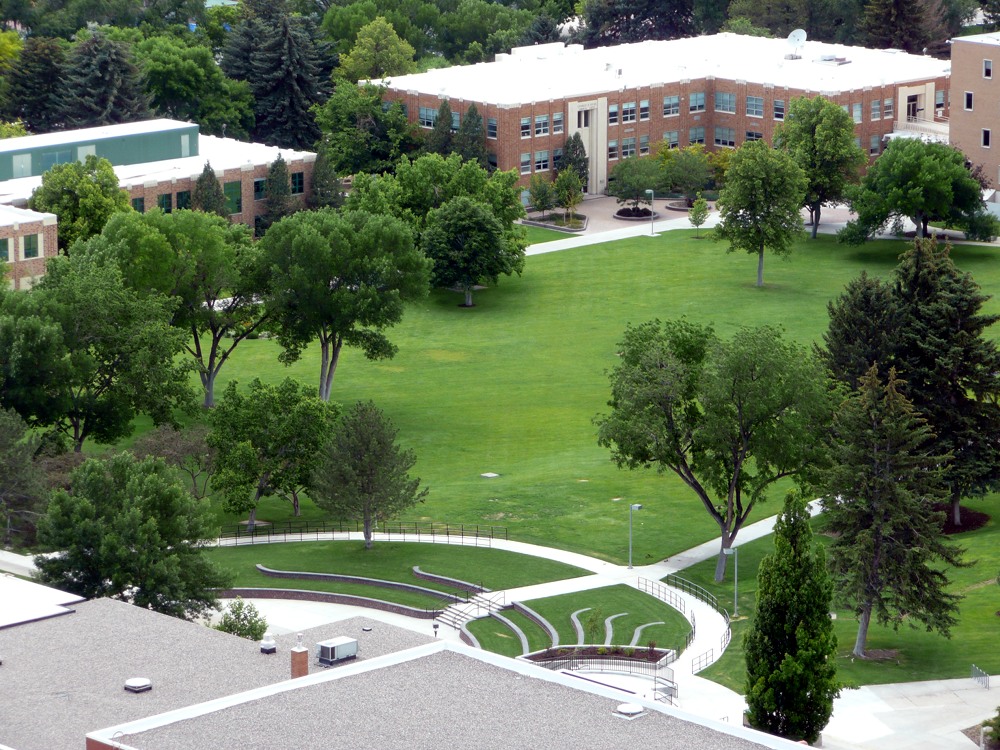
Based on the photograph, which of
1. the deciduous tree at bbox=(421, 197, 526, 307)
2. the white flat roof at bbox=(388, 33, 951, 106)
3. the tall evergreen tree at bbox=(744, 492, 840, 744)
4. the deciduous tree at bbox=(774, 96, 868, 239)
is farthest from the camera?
the white flat roof at bbox=(388, 33, 951, 106)

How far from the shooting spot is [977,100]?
428 ft

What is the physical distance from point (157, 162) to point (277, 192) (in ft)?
26.3

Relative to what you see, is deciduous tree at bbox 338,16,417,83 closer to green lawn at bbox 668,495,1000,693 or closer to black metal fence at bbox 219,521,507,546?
black metal fence at bbox 219,521,507,546

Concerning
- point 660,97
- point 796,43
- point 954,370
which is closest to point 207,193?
point 660,97

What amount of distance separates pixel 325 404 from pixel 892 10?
9174cm

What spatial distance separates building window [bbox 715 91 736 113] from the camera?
14462 cm

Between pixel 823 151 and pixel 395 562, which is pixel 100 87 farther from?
pixel 395 562

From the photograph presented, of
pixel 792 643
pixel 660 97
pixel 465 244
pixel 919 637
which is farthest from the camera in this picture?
pixel 660 97

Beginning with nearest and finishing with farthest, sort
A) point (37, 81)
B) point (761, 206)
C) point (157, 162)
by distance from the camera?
point (761, 206) → point (157, 162) → point (37, 81)

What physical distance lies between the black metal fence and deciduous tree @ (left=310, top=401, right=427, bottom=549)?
2183 mm

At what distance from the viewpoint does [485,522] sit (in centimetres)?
7962

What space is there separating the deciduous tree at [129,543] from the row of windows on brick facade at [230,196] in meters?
56.0

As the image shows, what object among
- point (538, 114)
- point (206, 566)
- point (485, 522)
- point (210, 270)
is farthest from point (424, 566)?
point (538, 114)

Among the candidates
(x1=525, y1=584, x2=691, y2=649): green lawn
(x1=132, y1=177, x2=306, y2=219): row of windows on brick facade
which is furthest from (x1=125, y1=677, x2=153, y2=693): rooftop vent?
(x1=132, y1=177, x2=306, y2=219): row of windows on brick facade
